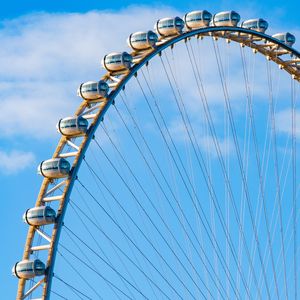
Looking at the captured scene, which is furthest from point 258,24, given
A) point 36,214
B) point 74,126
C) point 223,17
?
point 36,214

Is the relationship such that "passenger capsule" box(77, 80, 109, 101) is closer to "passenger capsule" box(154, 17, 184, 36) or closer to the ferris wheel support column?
the ferris wheel support column

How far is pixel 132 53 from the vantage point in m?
79.5

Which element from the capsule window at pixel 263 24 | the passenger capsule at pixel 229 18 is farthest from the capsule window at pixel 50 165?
the capsule window at pixel 263 24

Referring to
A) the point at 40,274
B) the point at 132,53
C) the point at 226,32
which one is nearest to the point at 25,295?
the point at 40,274

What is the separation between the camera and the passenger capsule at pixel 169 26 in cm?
7988

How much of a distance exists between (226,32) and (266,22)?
4.38 m

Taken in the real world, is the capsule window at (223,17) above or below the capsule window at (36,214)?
above

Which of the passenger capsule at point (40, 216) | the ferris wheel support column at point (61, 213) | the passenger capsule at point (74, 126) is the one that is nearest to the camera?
the ferris wheel support column at point (61, 213)

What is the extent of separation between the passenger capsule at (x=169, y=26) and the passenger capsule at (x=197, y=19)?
1917 mm

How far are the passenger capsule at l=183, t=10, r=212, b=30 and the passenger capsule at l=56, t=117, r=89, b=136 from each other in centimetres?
922

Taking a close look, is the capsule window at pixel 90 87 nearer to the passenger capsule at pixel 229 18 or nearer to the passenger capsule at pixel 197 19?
the passenger capsule at pixel 197 19

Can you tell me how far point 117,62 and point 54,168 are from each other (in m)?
6.16

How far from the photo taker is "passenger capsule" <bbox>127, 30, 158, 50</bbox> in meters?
78.5

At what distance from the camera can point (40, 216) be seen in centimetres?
7381
